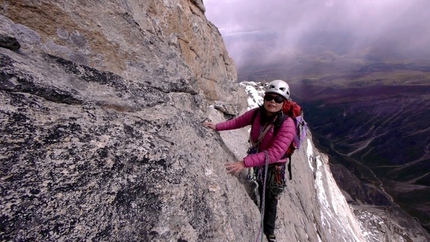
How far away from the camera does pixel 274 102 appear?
591 centimetres

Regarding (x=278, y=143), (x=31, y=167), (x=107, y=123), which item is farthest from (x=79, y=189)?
(x=278, y=143)

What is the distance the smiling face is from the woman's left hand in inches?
54.3

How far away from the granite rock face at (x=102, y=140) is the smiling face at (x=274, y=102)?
179cm

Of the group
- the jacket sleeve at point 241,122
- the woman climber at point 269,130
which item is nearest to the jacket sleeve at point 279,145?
the woman climber at point 269,130

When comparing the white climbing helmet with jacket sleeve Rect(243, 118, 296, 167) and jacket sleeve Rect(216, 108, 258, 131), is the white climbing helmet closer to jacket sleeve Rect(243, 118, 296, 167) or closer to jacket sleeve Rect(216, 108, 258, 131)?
jacket sleeve Rect(243, 118, 296, 167)

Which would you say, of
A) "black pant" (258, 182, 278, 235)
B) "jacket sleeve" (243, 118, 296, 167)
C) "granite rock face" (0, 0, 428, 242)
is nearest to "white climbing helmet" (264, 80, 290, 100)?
"jacket sleeve" (243, 118, 296, 167)

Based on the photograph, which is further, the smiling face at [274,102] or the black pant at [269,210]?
the black pant at [269,210]

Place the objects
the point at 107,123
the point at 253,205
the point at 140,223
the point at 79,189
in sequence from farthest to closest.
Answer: the point at 253,205
the point at 107,123
the point at 140,223
the point at 79,189

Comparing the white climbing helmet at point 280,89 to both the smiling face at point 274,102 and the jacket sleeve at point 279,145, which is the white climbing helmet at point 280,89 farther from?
the jacket sleeve at point 279,145

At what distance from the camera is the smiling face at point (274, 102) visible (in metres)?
5.88

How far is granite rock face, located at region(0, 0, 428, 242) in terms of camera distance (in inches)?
136

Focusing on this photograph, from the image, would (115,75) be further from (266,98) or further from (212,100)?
(212,100)

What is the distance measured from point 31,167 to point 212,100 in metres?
13.7

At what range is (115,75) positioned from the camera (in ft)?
19.6
